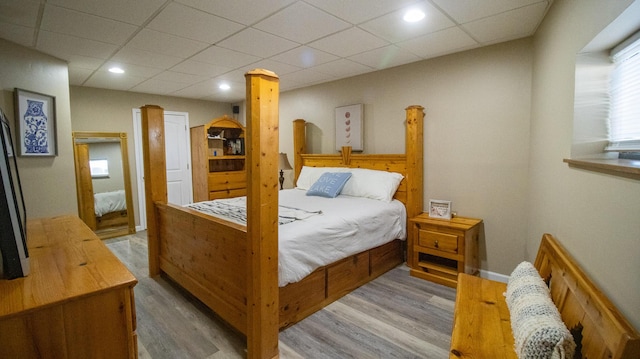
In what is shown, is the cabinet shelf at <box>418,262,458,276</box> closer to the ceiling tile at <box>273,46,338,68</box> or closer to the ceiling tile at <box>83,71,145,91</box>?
the ceiling tile at <box>273,46,338,68</box>

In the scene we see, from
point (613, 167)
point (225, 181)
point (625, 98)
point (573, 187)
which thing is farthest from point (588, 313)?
point (225, 181)

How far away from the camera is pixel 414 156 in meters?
3.29

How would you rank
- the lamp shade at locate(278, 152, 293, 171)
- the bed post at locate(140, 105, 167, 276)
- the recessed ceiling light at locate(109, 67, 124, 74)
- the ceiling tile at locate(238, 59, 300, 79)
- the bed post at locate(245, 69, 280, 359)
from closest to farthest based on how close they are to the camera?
the bed post at locate(245, 69, 280, 359) < the bed post at locate(140, 105, 167, 276) < the ceiling tile at locate(238, 59, 300, 79) < the recessed ceiling light at locate(109, 67, 124, 74) < the lamp shade at locate(278, 152, 293, 171)

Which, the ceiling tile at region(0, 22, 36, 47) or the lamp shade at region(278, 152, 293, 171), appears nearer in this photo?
the ceiling tile at region(0, 22, 36, 47)

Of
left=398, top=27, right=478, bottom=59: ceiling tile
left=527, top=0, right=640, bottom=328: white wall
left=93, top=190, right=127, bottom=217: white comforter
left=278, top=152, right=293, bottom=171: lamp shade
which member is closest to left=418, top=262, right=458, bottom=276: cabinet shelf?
left=527, top=0, right=640, bottom=328: white wall

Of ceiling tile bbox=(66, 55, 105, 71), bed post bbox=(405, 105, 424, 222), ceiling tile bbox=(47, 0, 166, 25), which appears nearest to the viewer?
→ ceiling tile bbox=(47, 0, 166, 25)

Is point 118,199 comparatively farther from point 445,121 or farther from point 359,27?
point 445,121

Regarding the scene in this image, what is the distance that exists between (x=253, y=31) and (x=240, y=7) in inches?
16.5

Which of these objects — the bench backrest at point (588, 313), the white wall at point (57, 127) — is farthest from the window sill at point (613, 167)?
the white wall at point (57, 127)

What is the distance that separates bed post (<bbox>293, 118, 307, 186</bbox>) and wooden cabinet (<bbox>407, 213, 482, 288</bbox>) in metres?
2.07

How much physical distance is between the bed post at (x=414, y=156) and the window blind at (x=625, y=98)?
1.78 meters

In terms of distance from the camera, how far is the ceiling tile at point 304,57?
9.83 feet

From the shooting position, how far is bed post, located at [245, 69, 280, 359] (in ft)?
5.55

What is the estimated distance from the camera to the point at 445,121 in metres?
3.22
